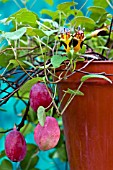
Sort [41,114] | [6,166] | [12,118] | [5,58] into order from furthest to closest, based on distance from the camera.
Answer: [12,118], [6,166], [5,58], [41,114]

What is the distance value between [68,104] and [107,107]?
7 cm

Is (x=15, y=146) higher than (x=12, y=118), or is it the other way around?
(x=15, y=146)

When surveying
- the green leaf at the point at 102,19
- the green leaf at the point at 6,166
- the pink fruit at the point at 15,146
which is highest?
the green leaf at the point at 102,19

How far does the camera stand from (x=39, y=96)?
658mm

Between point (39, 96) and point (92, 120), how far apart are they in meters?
0.11

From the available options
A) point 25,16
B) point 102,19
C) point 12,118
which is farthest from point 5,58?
point 12,118

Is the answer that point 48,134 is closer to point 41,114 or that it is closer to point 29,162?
point 41,114

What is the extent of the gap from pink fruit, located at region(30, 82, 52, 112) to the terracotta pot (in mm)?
64

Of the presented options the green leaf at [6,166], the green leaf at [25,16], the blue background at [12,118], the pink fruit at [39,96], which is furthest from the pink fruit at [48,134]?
the blue background at [12,118]

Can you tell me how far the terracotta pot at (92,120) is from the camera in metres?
0.69

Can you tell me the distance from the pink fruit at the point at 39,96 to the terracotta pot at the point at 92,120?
0.21 feet

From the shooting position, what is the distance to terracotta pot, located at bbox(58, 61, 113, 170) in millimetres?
686

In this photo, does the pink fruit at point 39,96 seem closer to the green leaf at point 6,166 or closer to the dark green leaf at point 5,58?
the dark green leaf at point 5,58

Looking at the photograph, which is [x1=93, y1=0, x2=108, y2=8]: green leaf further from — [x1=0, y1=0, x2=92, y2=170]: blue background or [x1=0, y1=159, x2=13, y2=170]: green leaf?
[x1=0, y1=159, x2=13, y2=170]: green leaf
